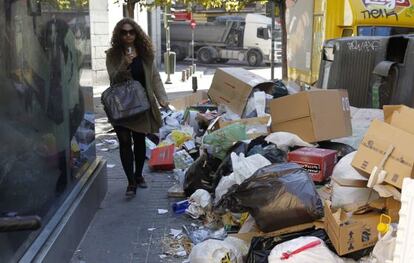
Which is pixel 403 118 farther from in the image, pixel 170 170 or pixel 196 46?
pixel 196 46

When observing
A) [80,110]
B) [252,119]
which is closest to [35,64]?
[80,110]

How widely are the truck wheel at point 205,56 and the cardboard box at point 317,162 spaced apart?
25.7 meters

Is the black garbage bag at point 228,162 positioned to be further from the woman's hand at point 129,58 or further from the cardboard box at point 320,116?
the woman's hand at point 129,58

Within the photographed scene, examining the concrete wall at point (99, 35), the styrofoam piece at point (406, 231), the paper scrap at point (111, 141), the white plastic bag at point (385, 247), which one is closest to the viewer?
the styrofoam piece at point (406, 231)

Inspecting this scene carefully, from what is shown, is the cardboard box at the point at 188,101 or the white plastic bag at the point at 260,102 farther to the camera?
the cardboard box at the point at 188,101

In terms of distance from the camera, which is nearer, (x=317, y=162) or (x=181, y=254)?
(x=181, y=254)

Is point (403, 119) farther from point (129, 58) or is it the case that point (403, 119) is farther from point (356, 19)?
point (356, 19)

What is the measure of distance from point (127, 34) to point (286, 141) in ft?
5.89

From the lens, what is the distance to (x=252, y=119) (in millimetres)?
5906

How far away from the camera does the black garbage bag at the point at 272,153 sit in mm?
4512

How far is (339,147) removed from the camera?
478cm

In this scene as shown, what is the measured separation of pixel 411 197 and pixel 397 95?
3374 millimetres

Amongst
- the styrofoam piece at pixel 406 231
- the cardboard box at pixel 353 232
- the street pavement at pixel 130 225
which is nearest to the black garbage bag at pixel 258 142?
the street pavement at pixel 130 225

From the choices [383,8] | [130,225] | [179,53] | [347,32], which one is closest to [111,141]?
[130,225]
